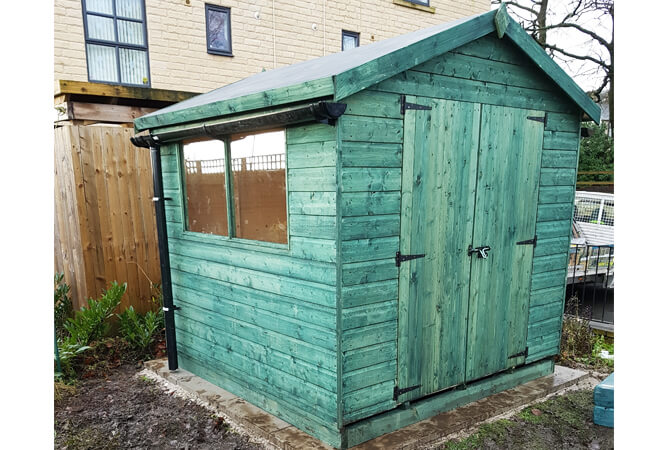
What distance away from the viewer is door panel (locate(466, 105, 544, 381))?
12.8ft

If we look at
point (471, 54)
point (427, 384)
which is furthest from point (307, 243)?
point (471, 54)

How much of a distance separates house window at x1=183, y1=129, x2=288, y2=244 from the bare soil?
1558 millimetres

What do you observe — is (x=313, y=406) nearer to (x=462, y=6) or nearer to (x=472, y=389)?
(x=472, y=389)

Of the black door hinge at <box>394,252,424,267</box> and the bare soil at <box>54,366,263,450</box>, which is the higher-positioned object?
the black door hinge at <box>394,252,424,267</box>

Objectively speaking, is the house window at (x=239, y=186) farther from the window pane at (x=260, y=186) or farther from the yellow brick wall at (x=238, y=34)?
the yellow brick wall at (x=238, y=34)

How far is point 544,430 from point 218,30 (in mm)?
8499

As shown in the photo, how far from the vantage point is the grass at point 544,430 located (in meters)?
3.60

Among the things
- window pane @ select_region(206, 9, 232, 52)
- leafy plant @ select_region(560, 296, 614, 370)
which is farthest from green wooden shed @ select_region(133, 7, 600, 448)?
window pane @ select_region(206, 9, 232, 52)

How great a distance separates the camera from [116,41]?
815 centimetres

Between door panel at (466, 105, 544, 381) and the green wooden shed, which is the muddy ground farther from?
door panel at (466, 105, 544, 381)

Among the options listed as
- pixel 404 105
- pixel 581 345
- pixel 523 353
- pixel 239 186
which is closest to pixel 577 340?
pixel 581 345

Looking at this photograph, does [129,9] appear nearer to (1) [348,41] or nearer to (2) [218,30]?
(2) [218,30]

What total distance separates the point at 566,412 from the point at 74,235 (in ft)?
17.6

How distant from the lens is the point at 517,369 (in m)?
4.52
